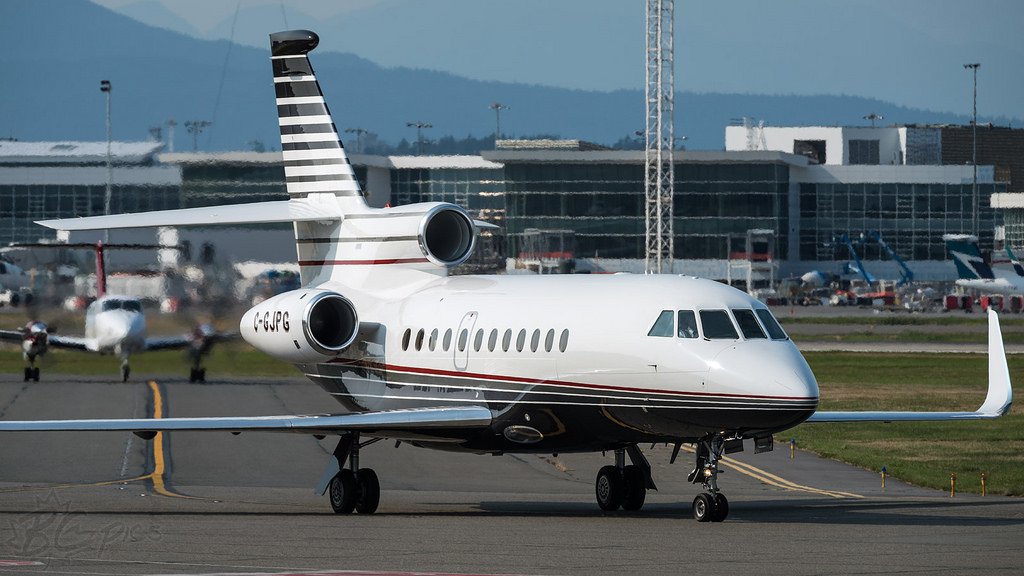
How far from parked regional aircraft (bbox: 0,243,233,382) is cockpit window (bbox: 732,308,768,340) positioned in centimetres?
1866

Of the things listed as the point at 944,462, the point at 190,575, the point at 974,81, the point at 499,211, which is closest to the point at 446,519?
the point at 190,575

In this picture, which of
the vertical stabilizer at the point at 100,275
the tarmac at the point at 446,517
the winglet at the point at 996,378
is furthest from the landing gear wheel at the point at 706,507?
the vertical stabilizer at the point at 100,275

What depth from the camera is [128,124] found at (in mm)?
103625

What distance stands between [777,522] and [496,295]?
6.07 meters

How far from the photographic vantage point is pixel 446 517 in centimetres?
2277

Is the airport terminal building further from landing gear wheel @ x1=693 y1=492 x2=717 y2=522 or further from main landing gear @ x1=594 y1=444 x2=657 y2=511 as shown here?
landing gear wheel @ x1=693 y1=492 x2=717 y2=522

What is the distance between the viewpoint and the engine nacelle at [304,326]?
25656 mm

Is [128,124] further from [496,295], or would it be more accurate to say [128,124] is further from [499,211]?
[496,295]

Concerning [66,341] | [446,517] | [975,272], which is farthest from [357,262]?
[975,272]

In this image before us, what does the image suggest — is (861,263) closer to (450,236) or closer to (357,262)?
(450,236)

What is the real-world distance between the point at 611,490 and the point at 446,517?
9.11ft

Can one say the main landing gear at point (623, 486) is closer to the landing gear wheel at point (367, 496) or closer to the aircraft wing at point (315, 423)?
the aircraft wing at point (315, 423)

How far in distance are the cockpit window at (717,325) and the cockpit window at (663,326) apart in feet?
1.47

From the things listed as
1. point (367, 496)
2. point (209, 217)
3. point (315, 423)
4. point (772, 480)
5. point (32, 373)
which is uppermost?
point (209, 217)
